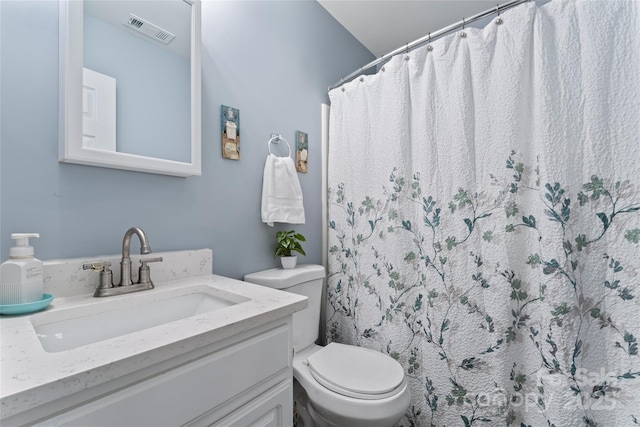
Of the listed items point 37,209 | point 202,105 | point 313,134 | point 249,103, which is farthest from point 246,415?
point 313,134

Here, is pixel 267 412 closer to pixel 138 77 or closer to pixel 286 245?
pixel 286 245

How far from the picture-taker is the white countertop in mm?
410

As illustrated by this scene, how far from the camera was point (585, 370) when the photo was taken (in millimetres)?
986

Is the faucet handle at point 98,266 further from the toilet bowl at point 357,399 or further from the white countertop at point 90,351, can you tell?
the toilet bowl at point 357,399

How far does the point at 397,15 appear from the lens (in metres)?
1.82

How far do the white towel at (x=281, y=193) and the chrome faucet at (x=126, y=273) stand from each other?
54cm

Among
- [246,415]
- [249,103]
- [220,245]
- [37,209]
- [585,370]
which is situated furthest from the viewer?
[249,103]

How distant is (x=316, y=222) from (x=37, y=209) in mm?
1214

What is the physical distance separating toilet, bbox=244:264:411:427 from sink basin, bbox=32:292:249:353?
1.09 feet

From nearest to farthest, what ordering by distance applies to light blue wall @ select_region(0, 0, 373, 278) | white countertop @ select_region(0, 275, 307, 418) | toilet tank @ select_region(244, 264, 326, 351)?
1. white countertop @ select_region(0, 275, 307, 418)
2. light blue wall @ select_region(0, 0, 373, 278)
3. toilet tank @ select_region(244, 264, 326, 351)

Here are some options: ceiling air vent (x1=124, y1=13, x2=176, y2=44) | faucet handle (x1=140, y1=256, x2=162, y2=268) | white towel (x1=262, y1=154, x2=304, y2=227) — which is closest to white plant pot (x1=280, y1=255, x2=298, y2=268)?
white towel (x1=262, y1=154, x2=304, y2=227)

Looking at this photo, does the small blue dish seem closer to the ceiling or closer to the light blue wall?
the light blue wall

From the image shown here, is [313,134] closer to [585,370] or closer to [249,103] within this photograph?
[249,103]

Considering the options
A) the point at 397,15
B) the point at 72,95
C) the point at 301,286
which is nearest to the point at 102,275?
the point at 72,95
